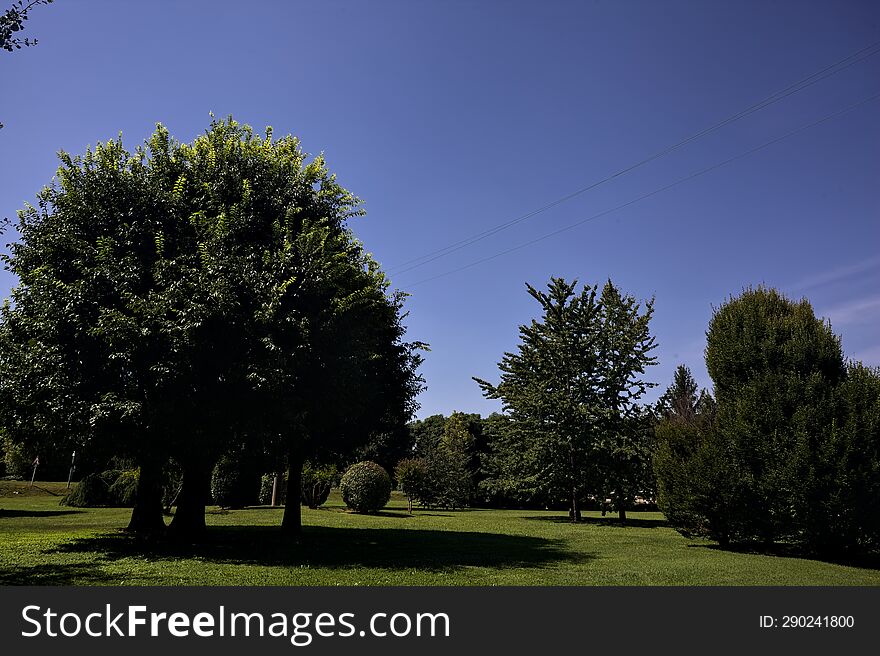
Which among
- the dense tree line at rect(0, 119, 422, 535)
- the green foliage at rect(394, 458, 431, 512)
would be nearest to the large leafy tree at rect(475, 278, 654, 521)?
the green foliage at rect(394, 458, 431, 512)

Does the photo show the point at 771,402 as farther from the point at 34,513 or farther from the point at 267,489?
the point at 267,489

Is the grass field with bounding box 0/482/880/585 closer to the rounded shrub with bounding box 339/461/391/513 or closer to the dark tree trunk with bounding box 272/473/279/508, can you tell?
the rounded shrub with bounding box 339/461/391/513

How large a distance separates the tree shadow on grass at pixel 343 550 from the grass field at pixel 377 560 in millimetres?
33

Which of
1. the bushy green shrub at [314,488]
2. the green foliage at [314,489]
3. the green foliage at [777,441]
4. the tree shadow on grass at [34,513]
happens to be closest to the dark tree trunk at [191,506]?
the tree shadow on grass at [34,513]

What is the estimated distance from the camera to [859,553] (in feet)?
58.5

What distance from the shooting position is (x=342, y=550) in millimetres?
17281

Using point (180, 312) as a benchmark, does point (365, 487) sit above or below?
below

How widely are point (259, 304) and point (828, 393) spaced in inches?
699

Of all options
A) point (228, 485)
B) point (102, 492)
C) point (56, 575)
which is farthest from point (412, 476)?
point (56, 575)

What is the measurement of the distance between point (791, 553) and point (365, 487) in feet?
82.8

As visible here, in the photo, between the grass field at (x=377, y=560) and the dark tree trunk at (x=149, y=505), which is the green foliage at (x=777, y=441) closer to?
the grass field at (x=377, y=560)

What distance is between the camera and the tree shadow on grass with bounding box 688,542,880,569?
17250 mm

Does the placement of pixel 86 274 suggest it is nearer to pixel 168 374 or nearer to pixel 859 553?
pixel 168 374

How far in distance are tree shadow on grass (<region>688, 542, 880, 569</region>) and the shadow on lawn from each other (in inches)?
251
